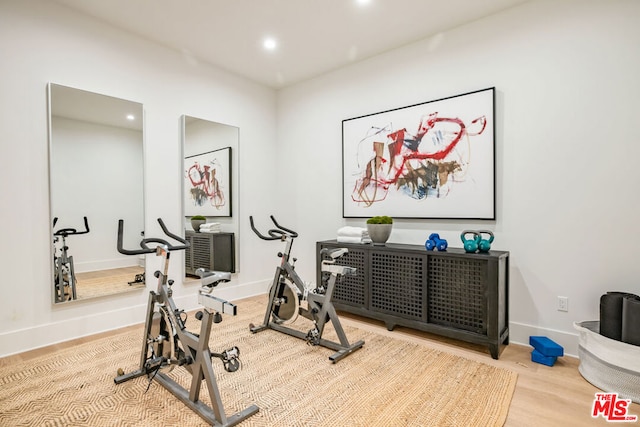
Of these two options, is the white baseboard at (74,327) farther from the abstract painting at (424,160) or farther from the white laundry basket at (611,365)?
the white laundry basket at (611,365)

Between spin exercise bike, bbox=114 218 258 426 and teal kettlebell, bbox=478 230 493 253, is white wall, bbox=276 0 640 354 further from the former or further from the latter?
spin exercise bike, bbox=114 218 258 426

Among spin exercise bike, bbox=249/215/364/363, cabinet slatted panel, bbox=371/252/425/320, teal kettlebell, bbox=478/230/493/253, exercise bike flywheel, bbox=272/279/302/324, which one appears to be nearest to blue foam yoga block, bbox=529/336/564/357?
teal kettlebell, bbox=478/230/493/253

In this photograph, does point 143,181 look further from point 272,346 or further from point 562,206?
point 562,206

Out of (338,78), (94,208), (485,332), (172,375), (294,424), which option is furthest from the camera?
(338,78)

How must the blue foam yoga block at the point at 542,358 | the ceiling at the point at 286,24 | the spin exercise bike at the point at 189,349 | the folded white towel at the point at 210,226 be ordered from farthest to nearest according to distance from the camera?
1. the folded white towel at the point at 210,226
2. the ceiling at the point at 286,24
3. the blue foam yoga block at the point at 542,358
4. the spin exercise bike at the point at 189,349

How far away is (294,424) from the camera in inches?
72.1

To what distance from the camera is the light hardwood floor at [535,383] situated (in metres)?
1.88

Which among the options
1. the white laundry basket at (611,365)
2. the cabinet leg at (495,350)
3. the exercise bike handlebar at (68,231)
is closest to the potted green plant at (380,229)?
the cabinet leg at (495,350)

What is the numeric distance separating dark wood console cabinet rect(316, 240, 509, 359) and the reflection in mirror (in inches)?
61.0

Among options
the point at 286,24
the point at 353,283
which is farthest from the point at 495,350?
the point at 286,24

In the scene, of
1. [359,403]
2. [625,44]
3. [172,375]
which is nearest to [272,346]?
[172,375]

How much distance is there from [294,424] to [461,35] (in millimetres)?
3516

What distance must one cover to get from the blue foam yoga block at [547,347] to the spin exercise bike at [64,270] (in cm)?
394

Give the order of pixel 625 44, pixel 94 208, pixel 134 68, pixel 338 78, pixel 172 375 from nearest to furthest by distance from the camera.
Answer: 1. pixel 172 375
2. pixel 625 44
3. pixel 94 208
4. pixel 134 68
5. pixel 338 78
